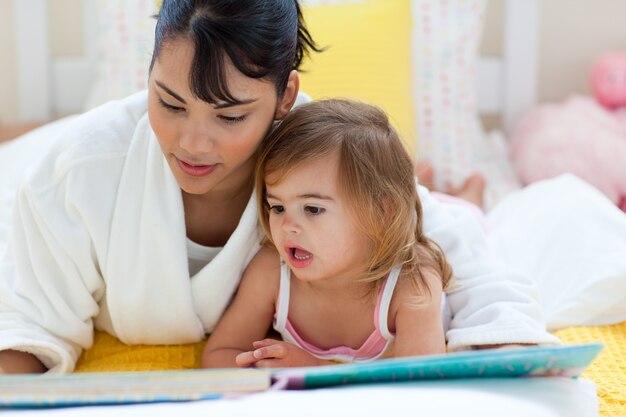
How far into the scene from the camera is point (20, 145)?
2.04 meters

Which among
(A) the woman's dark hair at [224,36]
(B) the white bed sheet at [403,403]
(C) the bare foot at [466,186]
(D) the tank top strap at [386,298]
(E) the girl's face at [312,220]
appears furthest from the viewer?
(C) the bare foot at [466,186]

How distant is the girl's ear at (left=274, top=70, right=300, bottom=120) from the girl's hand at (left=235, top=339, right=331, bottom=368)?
0.34m

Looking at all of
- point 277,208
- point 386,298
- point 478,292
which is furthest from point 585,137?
point 277,208

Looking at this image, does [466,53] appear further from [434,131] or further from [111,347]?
[111,347]

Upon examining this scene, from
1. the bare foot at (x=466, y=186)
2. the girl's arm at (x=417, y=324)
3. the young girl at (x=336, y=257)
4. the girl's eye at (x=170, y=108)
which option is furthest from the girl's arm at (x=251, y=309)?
the bare foot at (x=466, y=186)

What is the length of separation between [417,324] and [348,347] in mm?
135

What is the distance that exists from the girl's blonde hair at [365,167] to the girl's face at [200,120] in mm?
44

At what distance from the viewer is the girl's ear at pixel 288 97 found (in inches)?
52.6

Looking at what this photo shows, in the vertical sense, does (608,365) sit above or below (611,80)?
below

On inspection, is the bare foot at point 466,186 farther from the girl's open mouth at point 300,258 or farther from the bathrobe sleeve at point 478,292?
the girl's open mouth at point 300,258

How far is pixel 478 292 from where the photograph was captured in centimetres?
143

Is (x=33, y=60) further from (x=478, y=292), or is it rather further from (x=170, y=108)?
(x=478, y=292)

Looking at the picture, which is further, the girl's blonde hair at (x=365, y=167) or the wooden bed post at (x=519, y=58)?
the wooden bed post at (x=519, y=58)

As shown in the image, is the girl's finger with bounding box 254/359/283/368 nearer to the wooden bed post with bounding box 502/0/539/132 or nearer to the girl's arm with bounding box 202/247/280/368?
the girl's arm with bounding box 202/247/280/368
